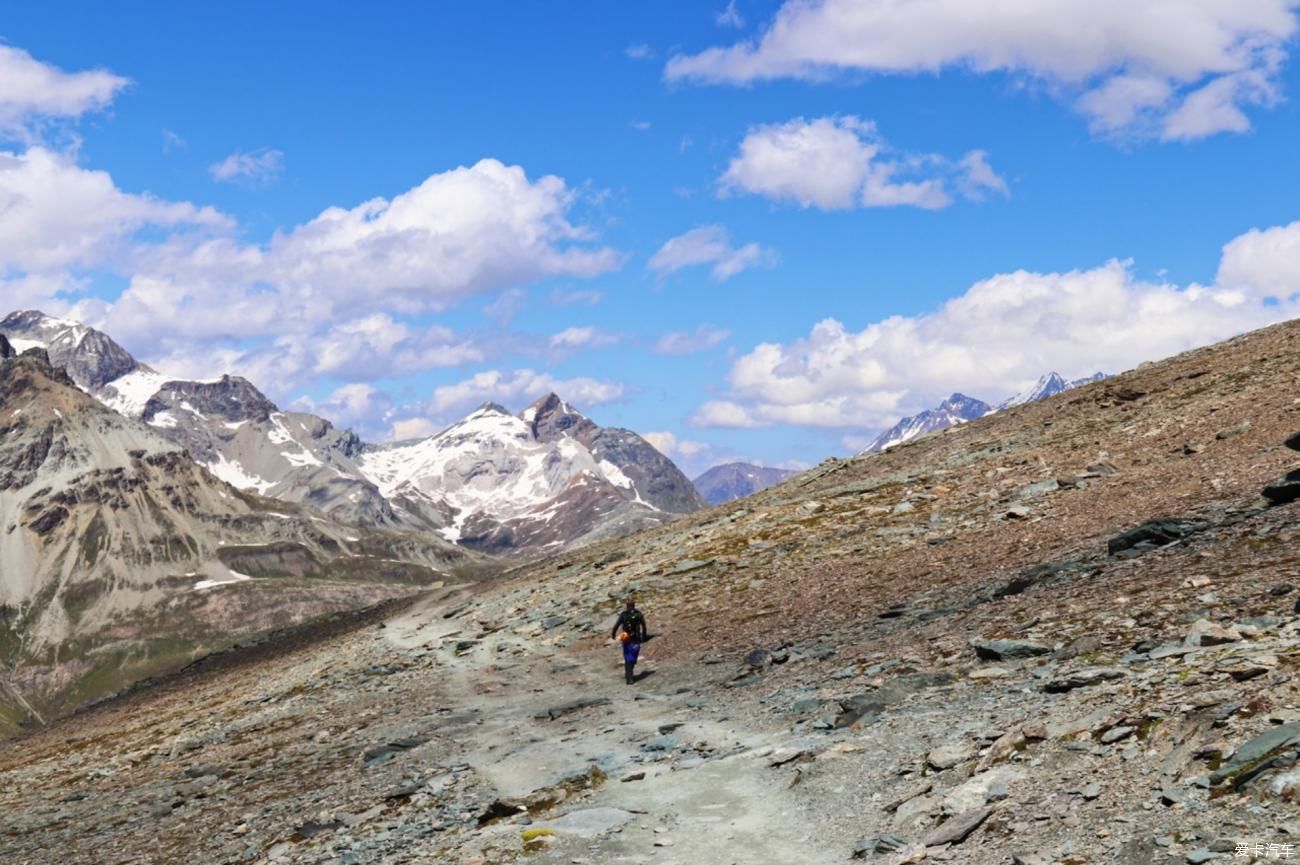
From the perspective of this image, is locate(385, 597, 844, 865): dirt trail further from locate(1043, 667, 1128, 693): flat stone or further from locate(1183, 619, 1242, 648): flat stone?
locate(1183, 619, 1242, 648): flat stone

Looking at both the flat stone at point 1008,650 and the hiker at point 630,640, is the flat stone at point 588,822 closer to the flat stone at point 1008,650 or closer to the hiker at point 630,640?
the flat stone at point 1008,650

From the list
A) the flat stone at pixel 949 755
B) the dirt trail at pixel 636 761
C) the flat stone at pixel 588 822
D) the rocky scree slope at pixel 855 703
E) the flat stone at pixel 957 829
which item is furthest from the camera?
the flat stone at pixel 588 822

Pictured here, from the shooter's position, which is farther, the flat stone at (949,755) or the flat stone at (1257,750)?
the flat stone at (949,755)

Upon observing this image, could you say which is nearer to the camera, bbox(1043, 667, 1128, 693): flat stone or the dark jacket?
bbox(1043, 667, 1128, 693): flat stone

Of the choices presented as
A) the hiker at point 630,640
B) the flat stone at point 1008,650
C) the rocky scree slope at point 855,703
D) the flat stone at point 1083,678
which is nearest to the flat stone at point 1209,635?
the rocky scree slope at point 855,703

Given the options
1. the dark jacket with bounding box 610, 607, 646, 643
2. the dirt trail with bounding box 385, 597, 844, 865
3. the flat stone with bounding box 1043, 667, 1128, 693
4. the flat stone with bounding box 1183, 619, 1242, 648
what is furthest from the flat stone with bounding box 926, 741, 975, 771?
the dark jacket with bounding box 610, 607, 646, 643

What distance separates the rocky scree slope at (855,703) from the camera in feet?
56.2

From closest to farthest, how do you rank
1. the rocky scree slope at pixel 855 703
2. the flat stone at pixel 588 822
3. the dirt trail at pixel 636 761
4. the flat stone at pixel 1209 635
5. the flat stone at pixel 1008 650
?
the rocky scree slope at pixel 855 703
the dirt trail at pixel 636 761
the flat stone at pixel 588 822
the flat stone at pixel 1209 635
the flat stone at pixel 1008 650

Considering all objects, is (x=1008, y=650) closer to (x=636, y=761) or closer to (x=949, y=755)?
(x=949, y=755)

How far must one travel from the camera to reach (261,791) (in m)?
32.2

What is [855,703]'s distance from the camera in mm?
25734

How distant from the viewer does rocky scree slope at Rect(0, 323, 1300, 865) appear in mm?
17125

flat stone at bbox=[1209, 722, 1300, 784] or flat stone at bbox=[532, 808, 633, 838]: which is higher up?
flat stone at bbox=[1209, 722, 1300, 784]

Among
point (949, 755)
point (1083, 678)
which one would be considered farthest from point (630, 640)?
point (949, 755)
